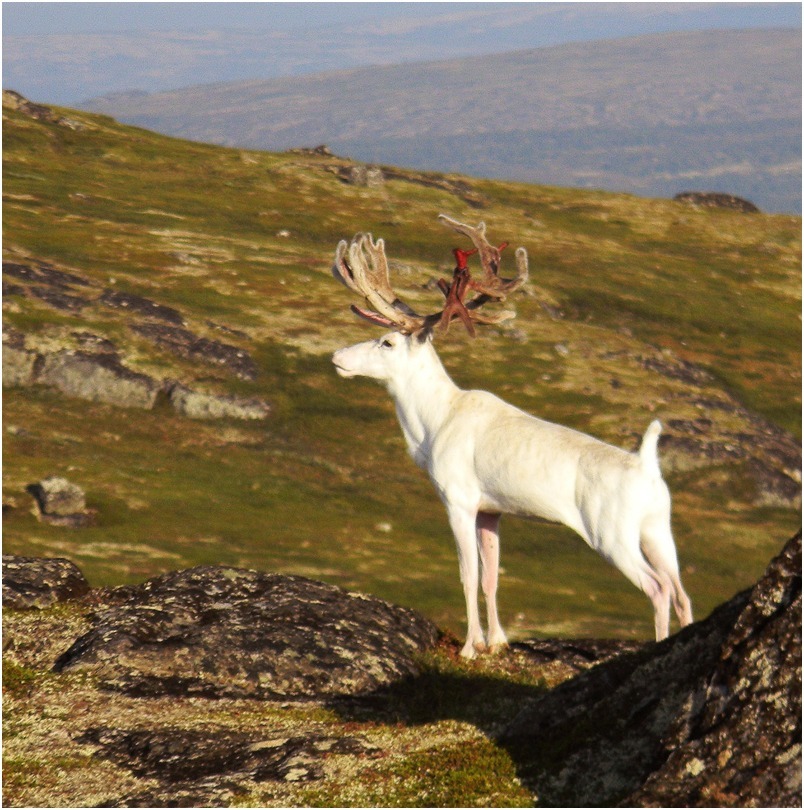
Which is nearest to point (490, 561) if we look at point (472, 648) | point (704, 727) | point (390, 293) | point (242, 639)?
point (472, 648)

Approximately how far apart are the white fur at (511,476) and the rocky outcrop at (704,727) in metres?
5.97

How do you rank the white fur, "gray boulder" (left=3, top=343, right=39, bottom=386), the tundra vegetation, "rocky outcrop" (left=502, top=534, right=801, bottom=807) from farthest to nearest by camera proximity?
"gray boulder" (left=3, top=343, right=39, bottom=386), the tundra vegetation, the white fur, "rocky outcrop" (left=502, top=534, right=801, bottom=807)

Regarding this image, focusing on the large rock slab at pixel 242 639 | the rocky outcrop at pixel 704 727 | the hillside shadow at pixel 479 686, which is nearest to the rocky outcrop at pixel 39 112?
the large rock slab at pixel 242 639

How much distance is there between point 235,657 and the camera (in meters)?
22.2

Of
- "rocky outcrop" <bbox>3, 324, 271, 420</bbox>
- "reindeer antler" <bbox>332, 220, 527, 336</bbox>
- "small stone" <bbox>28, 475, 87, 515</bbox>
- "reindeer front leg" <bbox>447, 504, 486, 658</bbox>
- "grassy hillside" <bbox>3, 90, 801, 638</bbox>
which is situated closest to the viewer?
"reindeer front leg" <bbox>447, 504, 486, 658</bbox>

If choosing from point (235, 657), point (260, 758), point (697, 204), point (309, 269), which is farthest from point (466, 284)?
point (697, 204)

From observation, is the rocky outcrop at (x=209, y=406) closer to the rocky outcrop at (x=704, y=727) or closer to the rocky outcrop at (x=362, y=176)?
the rocky outcrop at (x=704, y=727)

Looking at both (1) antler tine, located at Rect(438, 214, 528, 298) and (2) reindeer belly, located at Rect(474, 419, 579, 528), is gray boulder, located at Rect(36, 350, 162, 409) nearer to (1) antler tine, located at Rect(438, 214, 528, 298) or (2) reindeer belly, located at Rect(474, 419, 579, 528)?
(1) antler tine, located at Rect(438, 214, 528, 298)

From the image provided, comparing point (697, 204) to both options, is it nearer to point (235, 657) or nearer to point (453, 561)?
point (453, 561)

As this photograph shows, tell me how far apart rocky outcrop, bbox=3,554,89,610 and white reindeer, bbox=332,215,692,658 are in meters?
7.47

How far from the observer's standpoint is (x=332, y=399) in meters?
90.2

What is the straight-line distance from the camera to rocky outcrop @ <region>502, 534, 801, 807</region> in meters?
12.0

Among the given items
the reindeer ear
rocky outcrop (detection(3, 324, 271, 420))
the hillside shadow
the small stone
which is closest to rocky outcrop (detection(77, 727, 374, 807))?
the hillside shadow

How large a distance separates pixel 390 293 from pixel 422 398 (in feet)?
7.98
